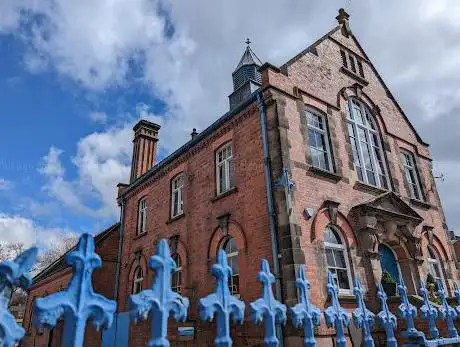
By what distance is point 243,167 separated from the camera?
450 inches

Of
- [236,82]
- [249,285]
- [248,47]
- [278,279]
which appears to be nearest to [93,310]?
[278,279]

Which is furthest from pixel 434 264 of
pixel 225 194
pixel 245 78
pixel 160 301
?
pixel 160 301

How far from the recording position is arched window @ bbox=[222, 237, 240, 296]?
10398mm

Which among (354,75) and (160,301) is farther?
(354,75)

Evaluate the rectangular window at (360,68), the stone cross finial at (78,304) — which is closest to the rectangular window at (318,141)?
the rectangular window at (360,68)

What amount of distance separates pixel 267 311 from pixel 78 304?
4.70 ft

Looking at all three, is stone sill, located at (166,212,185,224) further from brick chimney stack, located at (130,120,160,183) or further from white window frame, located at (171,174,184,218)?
brick chimney stack, located at (130,120,160,183)

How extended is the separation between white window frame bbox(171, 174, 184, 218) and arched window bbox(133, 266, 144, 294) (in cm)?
348

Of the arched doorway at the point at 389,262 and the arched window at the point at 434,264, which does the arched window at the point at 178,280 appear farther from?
the arched window at the point at 434,264

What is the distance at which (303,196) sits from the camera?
10.1 metres

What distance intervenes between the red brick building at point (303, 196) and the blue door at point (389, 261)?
4cm

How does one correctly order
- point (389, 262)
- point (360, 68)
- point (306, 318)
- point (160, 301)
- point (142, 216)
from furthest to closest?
point (142, 216), point (360, 68), point (389, 262), point (306, 318), point (160, 301)

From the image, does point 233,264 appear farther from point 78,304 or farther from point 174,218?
point 78,304

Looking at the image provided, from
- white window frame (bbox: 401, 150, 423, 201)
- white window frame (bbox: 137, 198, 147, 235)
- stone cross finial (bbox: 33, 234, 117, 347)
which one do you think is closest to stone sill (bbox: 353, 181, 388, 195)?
white window frame (bbox: 401, 150, 423, 201)
